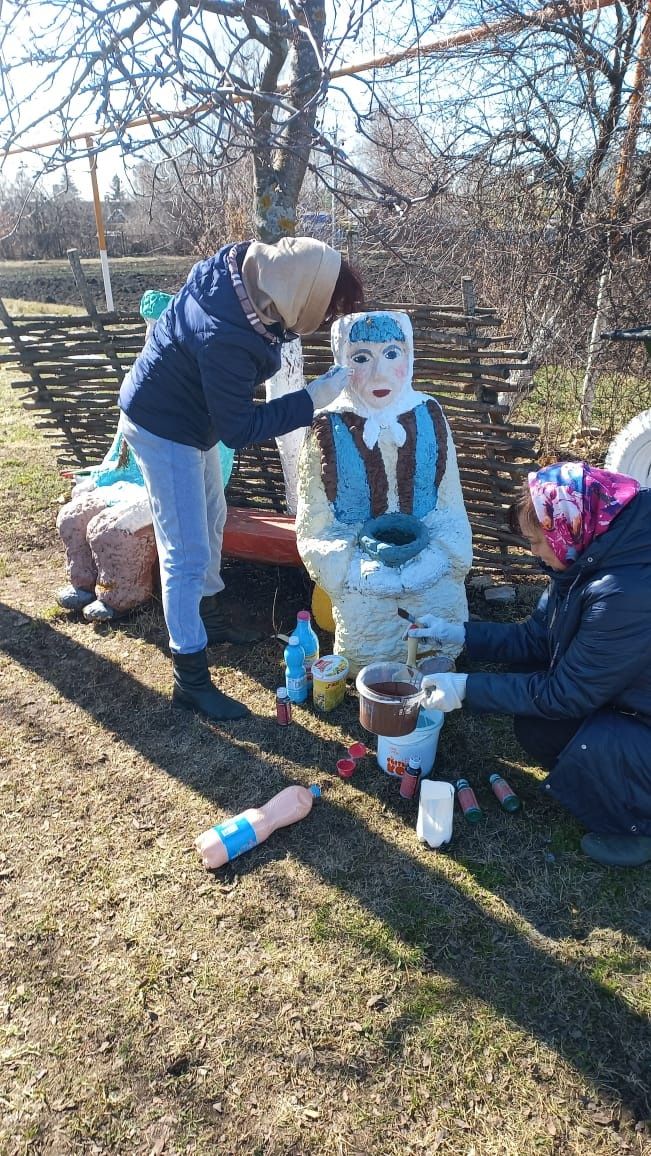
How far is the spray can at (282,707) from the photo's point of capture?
123 inches

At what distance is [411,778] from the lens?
2734 millimetres

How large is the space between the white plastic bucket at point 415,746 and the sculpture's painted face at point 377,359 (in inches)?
54.5

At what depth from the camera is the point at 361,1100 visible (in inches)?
72.2

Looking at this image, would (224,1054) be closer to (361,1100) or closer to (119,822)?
(361,1100)

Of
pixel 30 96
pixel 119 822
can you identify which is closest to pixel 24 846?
pixel 119 822

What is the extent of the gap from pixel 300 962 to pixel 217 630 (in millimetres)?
1932

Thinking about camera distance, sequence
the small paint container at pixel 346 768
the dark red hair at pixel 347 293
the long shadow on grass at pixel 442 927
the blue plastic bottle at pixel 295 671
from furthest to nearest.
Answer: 1. the blue plastic bottle at pixel 295 671
2. the small paint container at pixel 346 768
3. the dark red hair at pixel 347 293
4. the long shadow on grass at pixel 442 927

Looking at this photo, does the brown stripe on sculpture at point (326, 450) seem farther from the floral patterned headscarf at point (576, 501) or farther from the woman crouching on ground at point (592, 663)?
the floral patterned headscarf at point (576, 501)

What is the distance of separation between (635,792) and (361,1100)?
1.25 metres

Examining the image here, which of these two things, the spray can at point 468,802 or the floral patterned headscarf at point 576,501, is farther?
the spray can at point 468,802

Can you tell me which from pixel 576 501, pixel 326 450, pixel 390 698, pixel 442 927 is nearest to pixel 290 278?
pixel 326 450

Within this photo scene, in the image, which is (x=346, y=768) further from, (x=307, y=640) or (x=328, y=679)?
(x=307, y=640)

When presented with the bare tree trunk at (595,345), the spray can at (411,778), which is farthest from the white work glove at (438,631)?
the bare tree trunk at (595,345)

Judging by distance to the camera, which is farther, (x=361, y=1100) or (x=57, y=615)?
(x=57, y=615)
